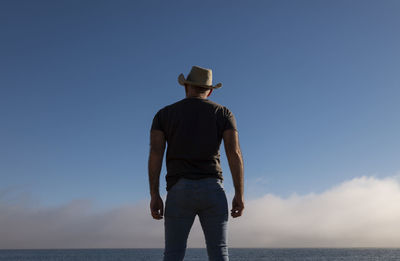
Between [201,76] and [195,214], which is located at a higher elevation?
[201,76]

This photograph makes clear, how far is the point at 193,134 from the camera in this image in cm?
397

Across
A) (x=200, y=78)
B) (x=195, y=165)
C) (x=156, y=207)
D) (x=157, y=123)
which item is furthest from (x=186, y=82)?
(x=156, y=207)

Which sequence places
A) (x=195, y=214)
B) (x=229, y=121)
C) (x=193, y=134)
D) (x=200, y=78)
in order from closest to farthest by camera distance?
1. (x=195, y=214)
2. (x=193, y=134)
3. (x=229, y=121)
4. (x=200, y=78)

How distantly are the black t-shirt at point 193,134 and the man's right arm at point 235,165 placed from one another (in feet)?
0.27

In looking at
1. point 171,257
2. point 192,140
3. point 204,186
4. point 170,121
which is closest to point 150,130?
point 170,121

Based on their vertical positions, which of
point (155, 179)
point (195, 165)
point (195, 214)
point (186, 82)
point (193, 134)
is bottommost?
point (195, 214)

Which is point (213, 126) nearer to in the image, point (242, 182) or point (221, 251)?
→ point (242, 182)

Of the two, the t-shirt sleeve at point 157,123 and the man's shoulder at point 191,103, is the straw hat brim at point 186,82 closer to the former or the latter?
the man's shoulder at point 191,103

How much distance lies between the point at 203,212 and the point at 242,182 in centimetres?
52

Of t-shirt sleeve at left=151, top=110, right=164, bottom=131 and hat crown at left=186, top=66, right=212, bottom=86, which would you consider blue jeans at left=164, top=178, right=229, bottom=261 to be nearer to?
t-shirt sleeve at left=151, top=110, right=164, bottom=131

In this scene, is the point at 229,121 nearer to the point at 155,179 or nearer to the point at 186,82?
the point at 186,82

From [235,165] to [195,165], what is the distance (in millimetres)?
418

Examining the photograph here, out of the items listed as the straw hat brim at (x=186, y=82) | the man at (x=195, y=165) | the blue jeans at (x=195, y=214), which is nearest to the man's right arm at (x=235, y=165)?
the man at (x=195, y=165)

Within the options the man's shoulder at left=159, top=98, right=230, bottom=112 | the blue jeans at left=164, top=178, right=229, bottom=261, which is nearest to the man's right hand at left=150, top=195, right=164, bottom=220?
the blue jeans at left=164, top=178, right=229, bottom=261
